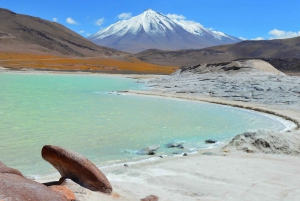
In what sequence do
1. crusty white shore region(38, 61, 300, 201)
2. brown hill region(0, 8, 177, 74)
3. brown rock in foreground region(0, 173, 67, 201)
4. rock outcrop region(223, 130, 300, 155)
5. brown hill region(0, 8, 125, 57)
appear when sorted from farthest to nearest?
brown hill region(0, 8, 125, 57)
brown hill region(0, 8, 177, 74)
rock outcrop region(223, 130, 300, 155)
crusty white shore region(38, 61, 300, 201)
brown rock in foreground region(0, 173, 67, 201)

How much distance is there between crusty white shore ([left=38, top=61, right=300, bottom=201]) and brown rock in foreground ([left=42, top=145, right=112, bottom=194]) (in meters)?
0.16

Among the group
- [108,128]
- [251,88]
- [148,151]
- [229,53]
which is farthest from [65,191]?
[229,53]

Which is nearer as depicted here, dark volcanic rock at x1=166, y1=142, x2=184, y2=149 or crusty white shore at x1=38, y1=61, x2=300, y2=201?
crusty white shore at x1=38, y1=61, x2=300, y2=201

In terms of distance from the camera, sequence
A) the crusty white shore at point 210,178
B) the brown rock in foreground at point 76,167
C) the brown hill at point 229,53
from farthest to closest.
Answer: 1. the brown hill at point 229,53
2. the crusty white shore at point 210,178
3. the brown rock in foreground at point 76,167

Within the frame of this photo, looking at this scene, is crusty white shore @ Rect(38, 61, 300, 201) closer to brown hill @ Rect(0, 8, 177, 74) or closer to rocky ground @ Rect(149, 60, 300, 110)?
rocky ground @ Rect(149, 60, 300, 110)

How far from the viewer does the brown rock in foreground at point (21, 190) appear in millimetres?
3064

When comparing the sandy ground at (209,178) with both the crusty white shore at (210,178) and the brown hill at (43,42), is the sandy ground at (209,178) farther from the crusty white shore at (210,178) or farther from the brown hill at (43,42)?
the brown hill at (43,42)

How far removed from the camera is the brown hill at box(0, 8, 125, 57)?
101113 mm

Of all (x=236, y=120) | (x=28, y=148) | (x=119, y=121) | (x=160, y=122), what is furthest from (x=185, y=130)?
(x=28, y=148)

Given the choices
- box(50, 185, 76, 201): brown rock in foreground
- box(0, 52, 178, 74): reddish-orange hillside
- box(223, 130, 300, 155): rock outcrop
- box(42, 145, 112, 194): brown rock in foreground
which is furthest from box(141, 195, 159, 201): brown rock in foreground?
box(0, 52, 178, 74): reddish-orange hillside

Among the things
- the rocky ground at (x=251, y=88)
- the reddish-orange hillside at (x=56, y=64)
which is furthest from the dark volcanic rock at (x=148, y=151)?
the reddish-orange hillside at (x=56, y=64)

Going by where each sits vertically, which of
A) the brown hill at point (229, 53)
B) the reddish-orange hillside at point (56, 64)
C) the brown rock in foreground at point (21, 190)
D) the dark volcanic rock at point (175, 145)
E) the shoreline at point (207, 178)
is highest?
the brown hill at point (229, 53)

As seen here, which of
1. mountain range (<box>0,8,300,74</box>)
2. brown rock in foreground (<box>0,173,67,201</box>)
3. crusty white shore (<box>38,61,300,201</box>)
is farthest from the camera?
mountain range (<box>0,8,300,74</box>)

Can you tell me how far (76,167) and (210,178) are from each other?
2.55 metres
